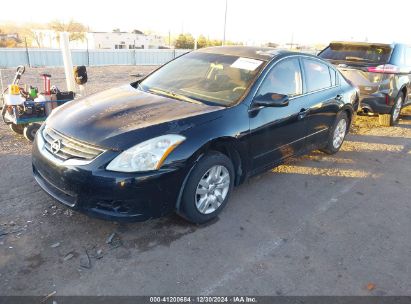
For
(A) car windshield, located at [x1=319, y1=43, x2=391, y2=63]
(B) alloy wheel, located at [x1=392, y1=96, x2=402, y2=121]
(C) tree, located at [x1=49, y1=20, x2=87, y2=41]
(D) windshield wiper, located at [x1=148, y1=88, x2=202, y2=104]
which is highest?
(C) tree, located at [x1=49, y1=20, x2=87, y2=41]

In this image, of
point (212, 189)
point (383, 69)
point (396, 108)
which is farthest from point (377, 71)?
point (212, 189)

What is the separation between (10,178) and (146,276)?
2.41m

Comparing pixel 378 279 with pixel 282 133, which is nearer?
pixel 378 279

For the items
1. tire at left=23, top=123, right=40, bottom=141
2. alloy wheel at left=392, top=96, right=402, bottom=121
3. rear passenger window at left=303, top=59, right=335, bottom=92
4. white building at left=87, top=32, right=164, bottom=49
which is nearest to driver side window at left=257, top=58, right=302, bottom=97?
rear passenger window at left=303, top=59, right=335, bottom=92

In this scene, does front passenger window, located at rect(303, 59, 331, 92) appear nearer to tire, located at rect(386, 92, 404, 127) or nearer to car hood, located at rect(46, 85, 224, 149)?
car hood, located at rect(46, 85, 224, 149)

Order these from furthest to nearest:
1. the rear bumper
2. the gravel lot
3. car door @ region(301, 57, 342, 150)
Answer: the rear bumper → car door @ region(301, 57, 342, 150) → the gravel lot

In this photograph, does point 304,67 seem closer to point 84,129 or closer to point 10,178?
point 84,129

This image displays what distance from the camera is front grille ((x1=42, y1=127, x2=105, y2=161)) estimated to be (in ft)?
9.53

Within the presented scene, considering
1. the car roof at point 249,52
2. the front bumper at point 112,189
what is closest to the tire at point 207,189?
the front bumper at point 112,189

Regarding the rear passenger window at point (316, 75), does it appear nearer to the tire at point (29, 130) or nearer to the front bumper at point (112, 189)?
the front bumper at point (112, 189)

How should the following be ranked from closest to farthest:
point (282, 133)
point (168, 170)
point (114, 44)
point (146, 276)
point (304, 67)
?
point (146, 276)
point (168, 170)
point (282, 133)
point (304, 67)
point (114, 44)

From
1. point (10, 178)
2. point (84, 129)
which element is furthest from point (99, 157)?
point (10, 178)

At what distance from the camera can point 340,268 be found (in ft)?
9.79

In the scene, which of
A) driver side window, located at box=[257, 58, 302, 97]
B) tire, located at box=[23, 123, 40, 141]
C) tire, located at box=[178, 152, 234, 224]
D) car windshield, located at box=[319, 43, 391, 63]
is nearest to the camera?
tire, located at box=[178, 152, 234, 224]
